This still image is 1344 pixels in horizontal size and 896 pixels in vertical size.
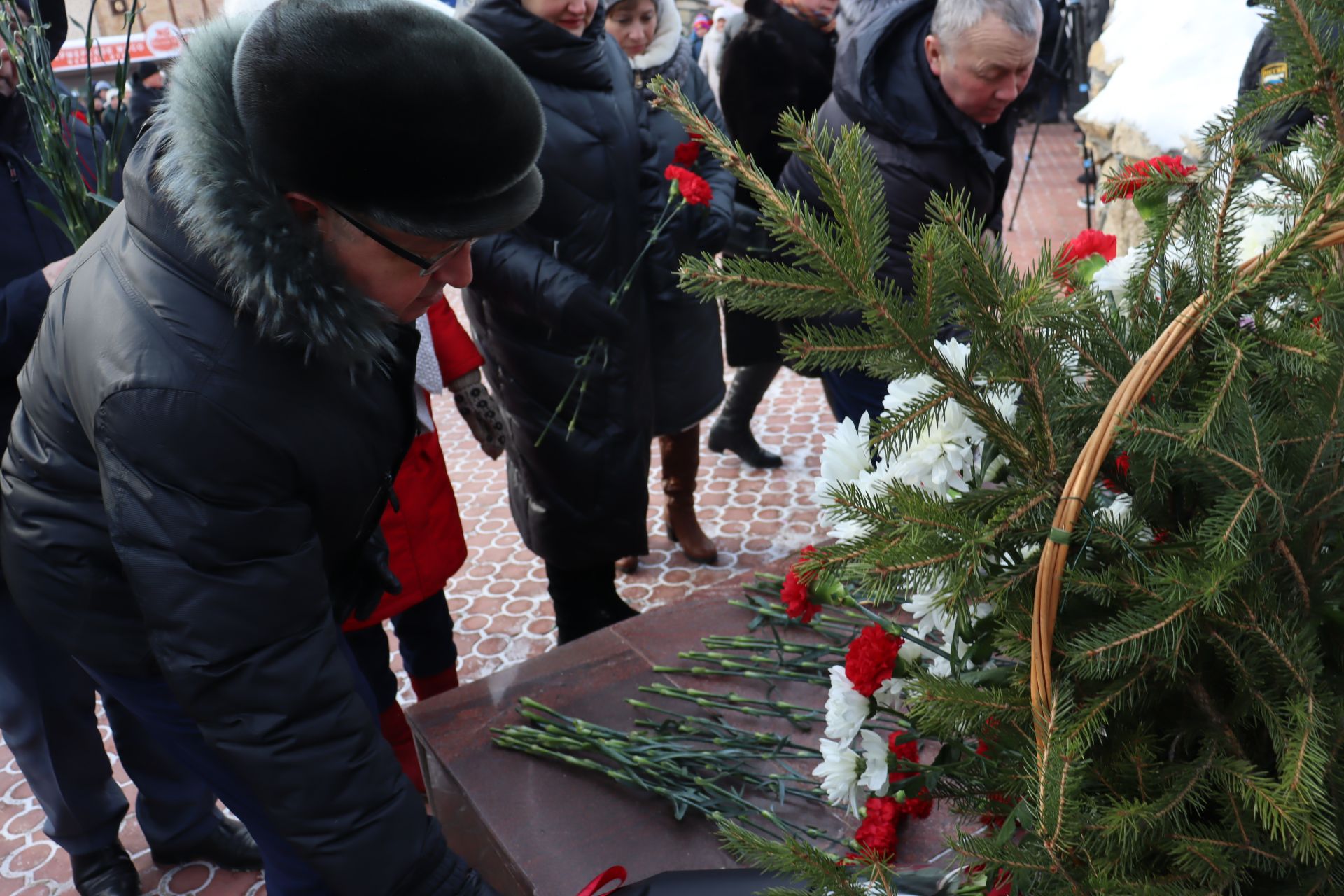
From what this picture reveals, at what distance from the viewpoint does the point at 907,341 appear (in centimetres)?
89

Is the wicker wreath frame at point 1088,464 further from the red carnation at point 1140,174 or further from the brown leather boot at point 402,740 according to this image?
the brown leather boot at point 402,740

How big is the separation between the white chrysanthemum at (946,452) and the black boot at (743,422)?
294 cm

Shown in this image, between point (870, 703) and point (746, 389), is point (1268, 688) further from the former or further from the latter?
point (746, 389)

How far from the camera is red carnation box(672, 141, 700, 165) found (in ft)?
8.21

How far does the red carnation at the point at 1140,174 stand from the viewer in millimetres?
947

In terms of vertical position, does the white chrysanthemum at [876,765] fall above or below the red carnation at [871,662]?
below

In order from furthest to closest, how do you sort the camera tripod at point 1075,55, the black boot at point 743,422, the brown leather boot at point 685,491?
the camera tripod at point 1075,55
the black boot at point 743,422
the brown leather boot at point 685,491

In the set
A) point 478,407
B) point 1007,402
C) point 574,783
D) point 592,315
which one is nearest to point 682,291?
point 592,315

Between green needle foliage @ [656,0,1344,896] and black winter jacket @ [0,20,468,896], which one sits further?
black winter jacket @ [0,20,468,896]

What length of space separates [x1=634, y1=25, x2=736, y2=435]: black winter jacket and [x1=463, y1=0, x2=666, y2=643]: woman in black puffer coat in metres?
0.09

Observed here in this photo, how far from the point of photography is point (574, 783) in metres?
1.66

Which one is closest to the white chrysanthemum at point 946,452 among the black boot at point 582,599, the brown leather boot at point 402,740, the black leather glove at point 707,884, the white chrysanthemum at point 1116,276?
the white chrysanthemum at point 1116,276

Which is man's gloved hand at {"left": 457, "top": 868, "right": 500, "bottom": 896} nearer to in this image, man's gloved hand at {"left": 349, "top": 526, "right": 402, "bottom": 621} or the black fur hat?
man's gloved hand at {"left": 349, "top": 526, "right": 402, "bottom": 621}

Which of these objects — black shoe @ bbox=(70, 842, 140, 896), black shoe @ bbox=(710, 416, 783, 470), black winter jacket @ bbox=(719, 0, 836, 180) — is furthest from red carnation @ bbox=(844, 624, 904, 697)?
black shoe @ bbox=(710, 416, 783, 470)
